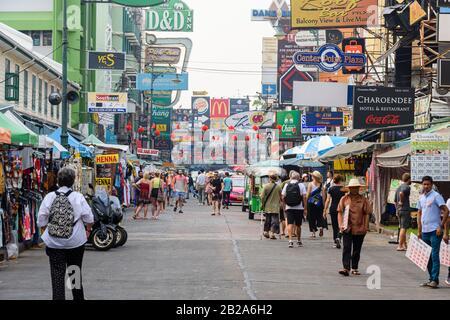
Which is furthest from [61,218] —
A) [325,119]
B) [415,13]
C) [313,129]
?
[313,129]

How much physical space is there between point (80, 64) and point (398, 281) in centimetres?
4056

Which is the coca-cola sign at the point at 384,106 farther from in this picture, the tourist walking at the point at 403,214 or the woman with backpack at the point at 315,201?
the tourist walking at the point at 403,214

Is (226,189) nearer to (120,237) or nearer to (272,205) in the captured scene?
(272,205)

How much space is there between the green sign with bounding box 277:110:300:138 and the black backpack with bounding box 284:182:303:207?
36.6 metres

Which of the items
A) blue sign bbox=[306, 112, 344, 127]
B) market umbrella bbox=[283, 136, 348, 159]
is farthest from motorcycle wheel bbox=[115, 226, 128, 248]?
blue sign bbox=[306, 112, 344, 127]

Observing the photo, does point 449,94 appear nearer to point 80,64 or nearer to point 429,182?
point 429,182

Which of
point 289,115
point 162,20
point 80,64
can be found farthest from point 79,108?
point 162,20

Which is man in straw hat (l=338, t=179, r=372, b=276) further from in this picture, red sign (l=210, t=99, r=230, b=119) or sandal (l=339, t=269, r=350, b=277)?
red sign (l=210, t=99, r=230, b=119)

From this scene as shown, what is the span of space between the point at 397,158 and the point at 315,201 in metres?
2.54

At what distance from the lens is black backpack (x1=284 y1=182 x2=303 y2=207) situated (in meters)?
21.4

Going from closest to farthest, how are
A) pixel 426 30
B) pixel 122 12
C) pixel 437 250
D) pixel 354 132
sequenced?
pixel 437 250 → pixel 426 30 → pixel 354 132 → pixel 122 12

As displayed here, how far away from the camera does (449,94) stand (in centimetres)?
2894

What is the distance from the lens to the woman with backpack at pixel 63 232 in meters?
10.7

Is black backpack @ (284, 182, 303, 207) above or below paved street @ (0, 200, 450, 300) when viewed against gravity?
above
